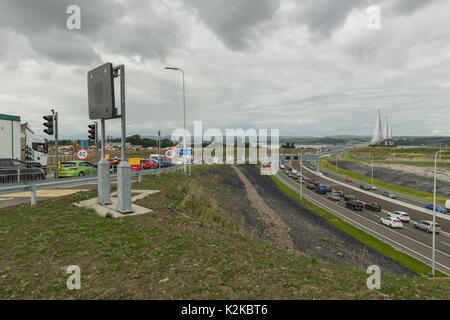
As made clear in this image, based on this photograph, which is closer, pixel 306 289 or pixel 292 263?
pixel 306 289

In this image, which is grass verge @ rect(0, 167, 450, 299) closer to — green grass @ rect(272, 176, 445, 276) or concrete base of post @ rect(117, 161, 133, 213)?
concrete base of post @ rect(117, 161, 133, 213)

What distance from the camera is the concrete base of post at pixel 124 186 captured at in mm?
8653

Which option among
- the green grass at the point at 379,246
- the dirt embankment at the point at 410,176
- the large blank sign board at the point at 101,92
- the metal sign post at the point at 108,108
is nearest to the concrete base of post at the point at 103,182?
the metal sign post at the point at 108,108

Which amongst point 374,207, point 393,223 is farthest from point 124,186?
point 374,207

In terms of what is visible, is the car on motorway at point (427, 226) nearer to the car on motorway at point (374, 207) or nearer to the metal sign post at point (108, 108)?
the car on motorway at point (374, 207)

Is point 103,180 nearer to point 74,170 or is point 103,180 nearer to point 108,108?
point 108,108

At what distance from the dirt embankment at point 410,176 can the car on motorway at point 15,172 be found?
75.9 m

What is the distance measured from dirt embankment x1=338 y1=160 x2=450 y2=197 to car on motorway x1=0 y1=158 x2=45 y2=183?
2989 inches

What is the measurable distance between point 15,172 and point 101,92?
13484 millimetres

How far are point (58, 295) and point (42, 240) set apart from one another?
126 inches

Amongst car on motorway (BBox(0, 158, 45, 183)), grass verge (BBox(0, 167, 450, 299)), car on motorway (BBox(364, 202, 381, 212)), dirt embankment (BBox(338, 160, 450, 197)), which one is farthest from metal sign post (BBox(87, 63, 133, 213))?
Answer: dirt embankment (BBox(338, 160, 450, 197))
